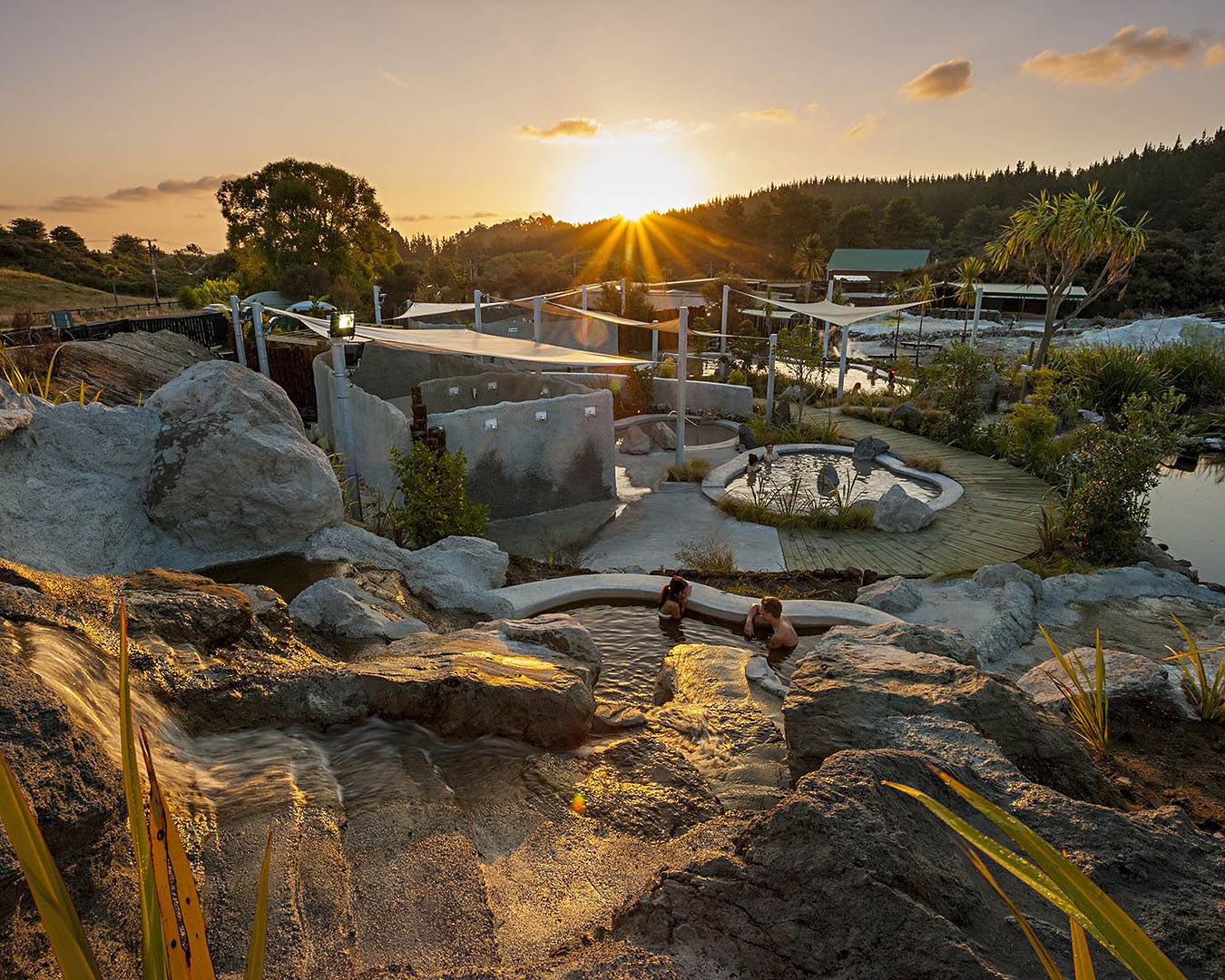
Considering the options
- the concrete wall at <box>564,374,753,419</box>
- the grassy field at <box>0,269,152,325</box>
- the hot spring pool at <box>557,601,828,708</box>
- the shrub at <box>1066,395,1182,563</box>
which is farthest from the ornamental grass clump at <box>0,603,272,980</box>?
the grassy field at <box>0,269,152,325</box>

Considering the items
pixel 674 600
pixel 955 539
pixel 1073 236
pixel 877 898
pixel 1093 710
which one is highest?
pixel 1073 236

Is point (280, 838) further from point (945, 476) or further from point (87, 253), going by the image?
point (87, 253)

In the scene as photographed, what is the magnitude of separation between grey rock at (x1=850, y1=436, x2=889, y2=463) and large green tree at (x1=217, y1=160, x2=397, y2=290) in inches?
1398

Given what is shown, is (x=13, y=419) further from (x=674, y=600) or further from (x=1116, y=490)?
(x=1116, y=490)

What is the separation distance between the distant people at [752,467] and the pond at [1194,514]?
5.52 m

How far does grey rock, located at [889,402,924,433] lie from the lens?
1573cm

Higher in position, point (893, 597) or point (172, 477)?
point (172, 477)

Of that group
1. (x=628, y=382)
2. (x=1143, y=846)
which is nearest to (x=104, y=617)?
(x=1143, y=846)

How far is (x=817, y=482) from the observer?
11875 millimetres

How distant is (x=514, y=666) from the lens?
13.0ft

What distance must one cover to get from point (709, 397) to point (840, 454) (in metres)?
4.27

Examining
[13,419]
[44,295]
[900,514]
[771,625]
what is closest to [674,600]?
[771,625]

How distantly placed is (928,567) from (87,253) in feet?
219

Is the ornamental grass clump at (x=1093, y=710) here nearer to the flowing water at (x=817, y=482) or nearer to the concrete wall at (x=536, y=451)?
the flowing water at (x=817, y=482)
